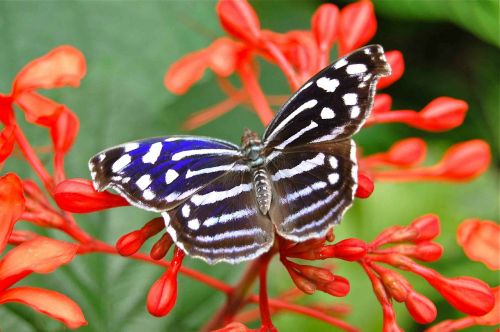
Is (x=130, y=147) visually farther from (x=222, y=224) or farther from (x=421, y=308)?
(x=421, y=308)

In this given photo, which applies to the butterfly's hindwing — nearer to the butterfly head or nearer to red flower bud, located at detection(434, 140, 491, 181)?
the butterfly head

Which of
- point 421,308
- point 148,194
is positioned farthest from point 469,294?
point 148,194

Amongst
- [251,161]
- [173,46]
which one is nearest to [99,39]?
[173,46]

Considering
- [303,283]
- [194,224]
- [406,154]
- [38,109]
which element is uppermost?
[38,109]

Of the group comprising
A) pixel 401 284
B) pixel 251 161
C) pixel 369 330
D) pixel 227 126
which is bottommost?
pixel 369 330

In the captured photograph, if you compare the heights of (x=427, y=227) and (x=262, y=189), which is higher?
(x=262, y=189)

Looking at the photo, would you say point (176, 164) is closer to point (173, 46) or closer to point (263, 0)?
point (173, 46)
